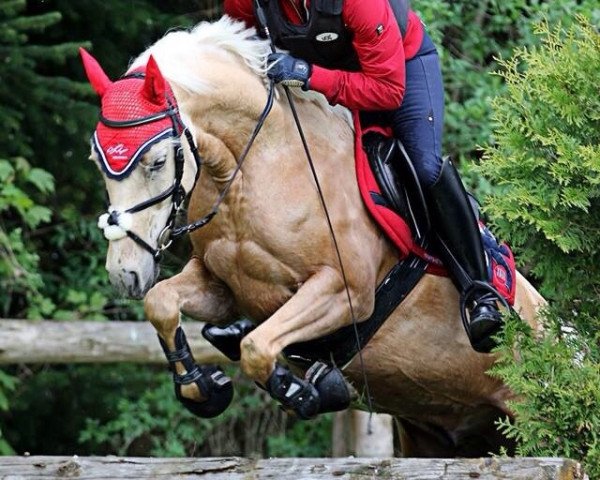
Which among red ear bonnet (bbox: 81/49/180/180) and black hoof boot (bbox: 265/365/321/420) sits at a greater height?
red ear bonnet (bbox: 81/49/180/180)

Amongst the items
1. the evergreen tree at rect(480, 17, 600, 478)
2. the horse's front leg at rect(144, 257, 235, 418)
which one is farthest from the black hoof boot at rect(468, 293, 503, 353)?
the horse's front leg at rect(144, 257, 235, 418)

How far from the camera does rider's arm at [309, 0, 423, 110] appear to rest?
4734 mm

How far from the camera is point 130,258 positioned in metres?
4.39

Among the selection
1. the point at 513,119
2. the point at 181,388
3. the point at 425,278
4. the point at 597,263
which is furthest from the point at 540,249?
the point at 181,388

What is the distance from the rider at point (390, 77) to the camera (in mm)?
4781

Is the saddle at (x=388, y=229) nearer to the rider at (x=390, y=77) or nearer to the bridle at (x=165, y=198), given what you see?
the rider at (x=390, y=77)

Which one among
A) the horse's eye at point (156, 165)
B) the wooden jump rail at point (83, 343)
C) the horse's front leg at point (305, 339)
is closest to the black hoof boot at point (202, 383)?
the horse's front leg at point (305, 339)

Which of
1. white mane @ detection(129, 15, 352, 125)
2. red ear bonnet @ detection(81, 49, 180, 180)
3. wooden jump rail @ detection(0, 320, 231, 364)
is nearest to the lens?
red ear bonnet @ detection(81, 49, 180, 180)

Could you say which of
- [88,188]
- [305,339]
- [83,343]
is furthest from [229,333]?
[88,188]

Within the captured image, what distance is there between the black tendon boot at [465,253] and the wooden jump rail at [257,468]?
1.37m

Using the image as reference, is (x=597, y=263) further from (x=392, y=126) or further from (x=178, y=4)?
(x=178, y=4)

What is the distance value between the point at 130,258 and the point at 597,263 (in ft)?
5.42

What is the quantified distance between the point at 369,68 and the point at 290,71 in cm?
31

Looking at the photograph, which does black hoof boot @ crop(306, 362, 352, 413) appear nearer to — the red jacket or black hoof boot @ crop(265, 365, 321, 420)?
black hoof boot @ crop(265, 365, 321, 420)
